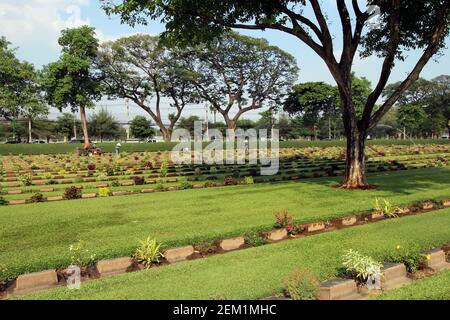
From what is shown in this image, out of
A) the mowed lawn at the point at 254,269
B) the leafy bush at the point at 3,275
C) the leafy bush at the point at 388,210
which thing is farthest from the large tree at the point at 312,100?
the leafy bush at the point at 3,275

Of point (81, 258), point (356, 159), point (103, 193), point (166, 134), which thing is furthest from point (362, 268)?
point (166, 134)

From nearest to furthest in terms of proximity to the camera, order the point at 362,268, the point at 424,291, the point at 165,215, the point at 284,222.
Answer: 1. the point at 424,291
2. the point at 362,268
3. the point at 284,222
4. the point at 165,215

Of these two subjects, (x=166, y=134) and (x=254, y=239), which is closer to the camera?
(x=254, y=239)

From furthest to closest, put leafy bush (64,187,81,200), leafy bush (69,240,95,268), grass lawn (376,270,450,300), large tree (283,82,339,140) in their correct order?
large tree (283,82,339,140), leafy bush (64,187,81,200), leafy bush (69,240,95,268), grass lawn (376,270,450,300)

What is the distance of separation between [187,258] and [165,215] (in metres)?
2.92

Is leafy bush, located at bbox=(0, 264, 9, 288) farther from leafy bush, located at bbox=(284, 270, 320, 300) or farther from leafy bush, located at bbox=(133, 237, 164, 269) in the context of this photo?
leafy bush, located at bbox=(284, 270, 320, 300)

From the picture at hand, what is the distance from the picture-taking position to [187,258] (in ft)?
20.8

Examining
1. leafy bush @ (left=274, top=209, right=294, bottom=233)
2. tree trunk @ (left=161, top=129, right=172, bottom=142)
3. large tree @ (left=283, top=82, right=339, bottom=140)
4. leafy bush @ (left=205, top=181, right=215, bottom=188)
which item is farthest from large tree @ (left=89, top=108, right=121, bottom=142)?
leafy bush @ (left=274, top=209, right=294, bottom=233)

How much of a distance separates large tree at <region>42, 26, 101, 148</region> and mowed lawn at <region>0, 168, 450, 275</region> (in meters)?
31.1

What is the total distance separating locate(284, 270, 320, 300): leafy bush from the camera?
Answer: 4.29 metres

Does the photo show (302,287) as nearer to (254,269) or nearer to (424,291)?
(254,269)

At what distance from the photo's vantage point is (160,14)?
11.9 metres
